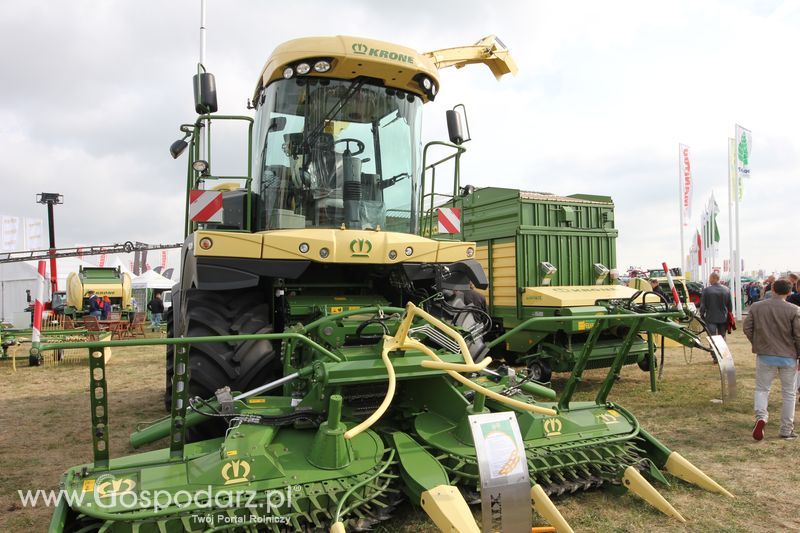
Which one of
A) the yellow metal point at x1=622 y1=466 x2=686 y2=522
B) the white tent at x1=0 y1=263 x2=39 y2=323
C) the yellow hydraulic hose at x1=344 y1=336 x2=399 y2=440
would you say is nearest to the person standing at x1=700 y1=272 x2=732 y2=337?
the yellow metal point at x1=622 y1=466 x2=686 y2=522

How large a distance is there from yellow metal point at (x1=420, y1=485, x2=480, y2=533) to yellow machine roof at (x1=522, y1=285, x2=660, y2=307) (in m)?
5.35

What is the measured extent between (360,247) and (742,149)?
1766cm

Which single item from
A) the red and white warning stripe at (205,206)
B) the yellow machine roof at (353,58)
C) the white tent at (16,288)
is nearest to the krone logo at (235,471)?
the red and white warning stripe at (205,206)

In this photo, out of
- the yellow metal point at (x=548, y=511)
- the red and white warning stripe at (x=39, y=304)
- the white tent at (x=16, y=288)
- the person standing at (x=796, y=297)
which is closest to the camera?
the yellow metal point at (x=548, y=511)

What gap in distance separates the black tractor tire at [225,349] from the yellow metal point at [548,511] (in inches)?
79.3

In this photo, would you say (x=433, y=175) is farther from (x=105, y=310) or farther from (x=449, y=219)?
(x=105, y=310)

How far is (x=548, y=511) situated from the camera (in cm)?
291

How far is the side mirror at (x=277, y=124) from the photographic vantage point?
4.46 m

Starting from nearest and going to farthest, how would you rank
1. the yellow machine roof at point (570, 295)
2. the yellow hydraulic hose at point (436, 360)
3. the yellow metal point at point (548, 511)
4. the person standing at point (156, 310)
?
the yellow metal point at point (548, 511) < the yellow hydraulic hose at point (436, 360) < the yellow machine roof at point (570, 295) < the person standing at point (156, 310)

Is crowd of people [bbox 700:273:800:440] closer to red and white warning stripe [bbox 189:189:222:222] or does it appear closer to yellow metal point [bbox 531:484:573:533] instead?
yellow metal point [bbox 531:484:573:533]

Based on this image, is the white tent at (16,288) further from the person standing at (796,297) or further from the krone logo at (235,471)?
the person standing at (796,297)

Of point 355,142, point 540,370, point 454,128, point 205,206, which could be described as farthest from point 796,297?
point 205,206

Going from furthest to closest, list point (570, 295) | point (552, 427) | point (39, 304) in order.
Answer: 1. point (39, 304)
2. point (570, 295)
3. point (552, 427)

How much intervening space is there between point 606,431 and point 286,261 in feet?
8.73
